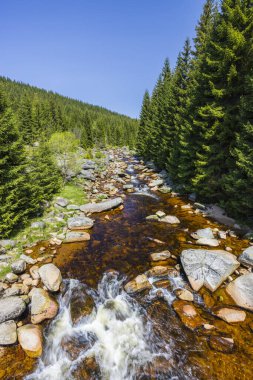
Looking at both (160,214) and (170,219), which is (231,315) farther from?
(160,214)

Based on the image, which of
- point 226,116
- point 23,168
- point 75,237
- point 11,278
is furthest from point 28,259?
point 226,116

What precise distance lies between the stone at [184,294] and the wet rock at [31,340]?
5327 mm

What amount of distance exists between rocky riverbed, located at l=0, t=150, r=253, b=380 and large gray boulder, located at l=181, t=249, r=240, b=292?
0.04 m

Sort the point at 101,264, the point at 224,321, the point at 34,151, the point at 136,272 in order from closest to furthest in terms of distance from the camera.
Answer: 1. the point at 224,321
2. the point at 136,272
3. the point at 101,264
4. the point at 34,151

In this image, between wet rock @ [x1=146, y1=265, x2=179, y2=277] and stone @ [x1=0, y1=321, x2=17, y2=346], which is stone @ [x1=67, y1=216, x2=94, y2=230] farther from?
stone @ [x1=0, y1=321, x2=17, y2=346]

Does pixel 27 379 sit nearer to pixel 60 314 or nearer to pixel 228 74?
pixel 60 314

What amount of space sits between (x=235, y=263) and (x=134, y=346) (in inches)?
217

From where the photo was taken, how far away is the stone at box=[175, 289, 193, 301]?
7.64 metres

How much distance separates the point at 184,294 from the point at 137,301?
6.44 ft

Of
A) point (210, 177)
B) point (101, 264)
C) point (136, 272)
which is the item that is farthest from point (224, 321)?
point (210, 177)

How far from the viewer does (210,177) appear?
589 inches

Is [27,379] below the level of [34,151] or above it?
below

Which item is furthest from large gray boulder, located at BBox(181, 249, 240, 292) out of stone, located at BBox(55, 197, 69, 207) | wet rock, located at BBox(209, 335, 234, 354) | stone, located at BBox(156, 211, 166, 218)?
stone, located at BBox(55, 197, 69, 207)

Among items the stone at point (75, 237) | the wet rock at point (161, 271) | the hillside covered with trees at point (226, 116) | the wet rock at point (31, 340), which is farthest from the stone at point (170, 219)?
the wet rock at point (31, 340)
